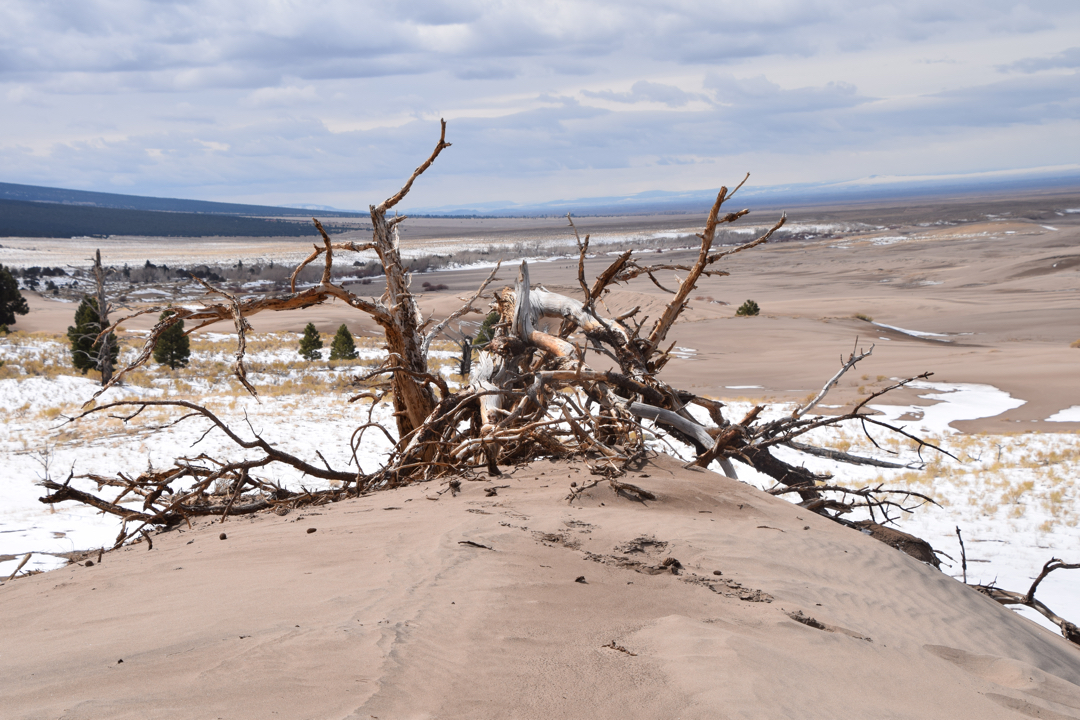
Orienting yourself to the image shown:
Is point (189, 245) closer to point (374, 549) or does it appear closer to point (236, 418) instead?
point (236, 418)

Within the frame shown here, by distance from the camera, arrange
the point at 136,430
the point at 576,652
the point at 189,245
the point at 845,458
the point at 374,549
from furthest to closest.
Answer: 1. the point at 189,245
2. the point at 136,430
3. the point at 845,458
4. the point at 374,549
5. the point at 576,652

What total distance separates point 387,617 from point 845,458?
10.6 ft

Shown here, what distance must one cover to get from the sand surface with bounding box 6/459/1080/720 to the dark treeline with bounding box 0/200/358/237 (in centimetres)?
12837

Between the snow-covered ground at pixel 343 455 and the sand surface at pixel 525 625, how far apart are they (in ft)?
4.28

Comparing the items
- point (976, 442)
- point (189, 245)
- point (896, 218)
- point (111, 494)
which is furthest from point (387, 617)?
point (896, 218)

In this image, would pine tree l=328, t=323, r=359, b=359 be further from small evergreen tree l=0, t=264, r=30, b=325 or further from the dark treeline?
the dark treeline

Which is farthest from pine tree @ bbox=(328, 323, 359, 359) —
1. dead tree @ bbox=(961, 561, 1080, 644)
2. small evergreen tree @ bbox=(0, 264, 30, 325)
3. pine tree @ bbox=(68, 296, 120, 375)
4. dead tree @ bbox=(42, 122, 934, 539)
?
dead tree @ bbox=(961, 561, 1080, 644)

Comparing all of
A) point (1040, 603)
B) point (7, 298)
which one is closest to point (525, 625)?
point (1040, 603)

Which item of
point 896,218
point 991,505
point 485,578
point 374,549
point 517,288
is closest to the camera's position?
point 485,578

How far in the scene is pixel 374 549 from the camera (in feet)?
10.6

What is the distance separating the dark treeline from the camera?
13726 cm

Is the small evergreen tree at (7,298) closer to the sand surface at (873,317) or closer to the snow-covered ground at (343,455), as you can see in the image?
the sand surface at (873,317)

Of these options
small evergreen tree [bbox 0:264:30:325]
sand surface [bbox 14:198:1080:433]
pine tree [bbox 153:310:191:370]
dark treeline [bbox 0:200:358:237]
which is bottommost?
sand surface [bbox 14:198:1080:433]

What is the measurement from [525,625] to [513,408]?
286 cm
